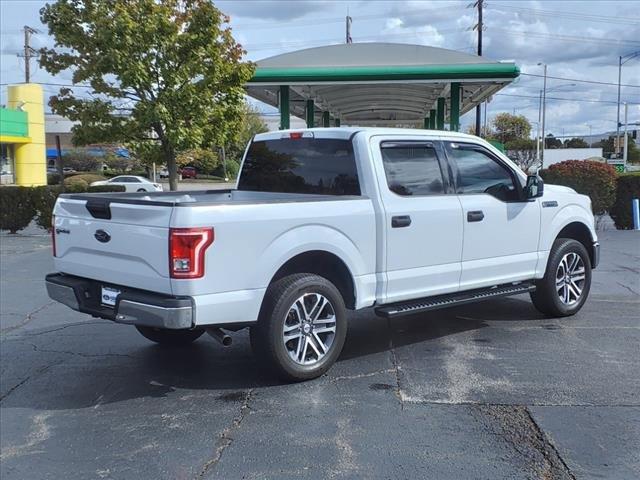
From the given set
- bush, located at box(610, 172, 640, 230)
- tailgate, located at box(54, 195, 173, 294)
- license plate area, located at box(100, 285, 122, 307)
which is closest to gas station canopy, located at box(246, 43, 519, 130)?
bush, located at box(610, 172, 640, 230)

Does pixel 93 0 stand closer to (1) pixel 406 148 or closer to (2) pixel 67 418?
(1) pixel 406 148

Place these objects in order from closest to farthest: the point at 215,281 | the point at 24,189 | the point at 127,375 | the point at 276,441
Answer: the point at 276,441 → the point at 215,281 → the point at 127,375 → the point at 24,189

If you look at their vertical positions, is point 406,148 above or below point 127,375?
above

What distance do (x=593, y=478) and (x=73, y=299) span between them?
3.90 m

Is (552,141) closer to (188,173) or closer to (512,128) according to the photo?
(512,128)

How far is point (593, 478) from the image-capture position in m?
3.70

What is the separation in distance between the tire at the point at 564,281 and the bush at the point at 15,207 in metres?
13.1

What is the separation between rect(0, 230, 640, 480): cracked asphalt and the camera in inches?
155

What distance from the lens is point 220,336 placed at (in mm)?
4895

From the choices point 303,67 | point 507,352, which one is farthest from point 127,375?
point 303,67

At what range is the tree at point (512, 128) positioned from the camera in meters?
75.7

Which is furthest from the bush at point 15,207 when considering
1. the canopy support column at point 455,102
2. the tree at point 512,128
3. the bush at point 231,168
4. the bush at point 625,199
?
the tree at point 512,128

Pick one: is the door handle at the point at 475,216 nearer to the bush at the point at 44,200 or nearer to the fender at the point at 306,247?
the fender at the point at 306,247

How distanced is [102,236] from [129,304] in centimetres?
68
